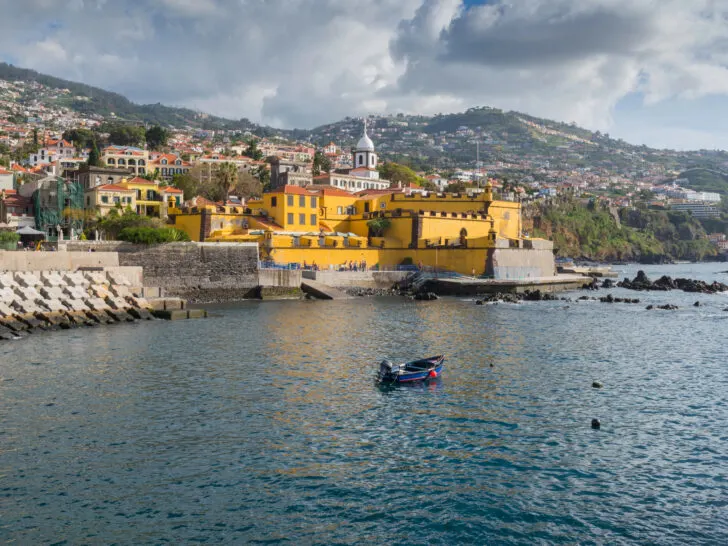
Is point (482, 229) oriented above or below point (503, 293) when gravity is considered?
above

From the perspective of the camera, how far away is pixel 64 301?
3084 centimetres

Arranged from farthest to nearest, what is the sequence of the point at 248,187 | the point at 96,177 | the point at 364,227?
the point at 248,187, the point at 96,177, the point at 364,227

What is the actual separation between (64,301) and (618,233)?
125 meters

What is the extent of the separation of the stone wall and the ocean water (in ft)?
52.5

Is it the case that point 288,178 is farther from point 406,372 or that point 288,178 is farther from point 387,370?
point 406,372

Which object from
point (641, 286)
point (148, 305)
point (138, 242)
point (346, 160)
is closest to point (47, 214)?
point (138, 242)

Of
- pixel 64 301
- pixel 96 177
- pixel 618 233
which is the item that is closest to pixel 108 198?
pixel 96 177

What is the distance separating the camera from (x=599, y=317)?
36.8m

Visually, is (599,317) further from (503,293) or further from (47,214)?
(47,214)

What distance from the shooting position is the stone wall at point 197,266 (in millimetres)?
41375

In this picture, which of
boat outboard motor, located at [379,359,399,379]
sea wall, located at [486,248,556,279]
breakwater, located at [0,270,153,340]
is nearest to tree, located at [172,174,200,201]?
breakwater, located at [0,270,153,340]

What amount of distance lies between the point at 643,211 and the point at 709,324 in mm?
130030

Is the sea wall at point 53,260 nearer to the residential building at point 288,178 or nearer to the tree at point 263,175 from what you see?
the residential building at point 288,178

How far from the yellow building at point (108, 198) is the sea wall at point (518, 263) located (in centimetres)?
3156
